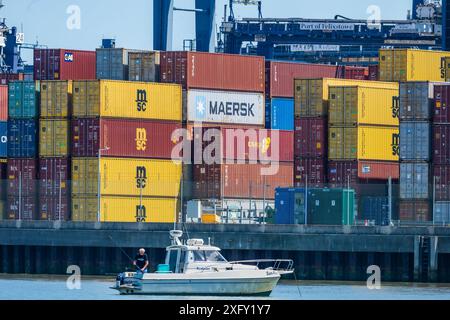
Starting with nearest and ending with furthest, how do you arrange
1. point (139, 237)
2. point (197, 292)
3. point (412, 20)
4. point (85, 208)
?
point (197, 292), point (139, 237), point (85, 208), point (412, 20)

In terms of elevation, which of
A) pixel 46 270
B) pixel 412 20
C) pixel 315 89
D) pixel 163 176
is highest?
pixel 412 20

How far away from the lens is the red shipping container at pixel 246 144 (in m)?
67.3

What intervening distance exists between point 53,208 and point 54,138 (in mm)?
3715

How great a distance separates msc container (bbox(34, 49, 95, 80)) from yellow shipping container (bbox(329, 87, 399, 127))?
1525 cm

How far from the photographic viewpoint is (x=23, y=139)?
68.2m

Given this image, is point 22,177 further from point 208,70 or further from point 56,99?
point 208,70

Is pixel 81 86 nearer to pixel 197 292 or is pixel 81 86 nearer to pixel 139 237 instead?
pixel 139 237

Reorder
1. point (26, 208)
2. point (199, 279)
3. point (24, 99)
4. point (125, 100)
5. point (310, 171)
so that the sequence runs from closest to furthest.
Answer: point (199, 279) < point (26, 208) < point (125, 100) < point (310, 171) < point (24, 99)

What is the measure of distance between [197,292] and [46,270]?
84.6 feet

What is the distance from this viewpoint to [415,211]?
62.7 meters

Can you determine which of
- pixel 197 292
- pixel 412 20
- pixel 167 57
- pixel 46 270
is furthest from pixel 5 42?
pixel 197 292

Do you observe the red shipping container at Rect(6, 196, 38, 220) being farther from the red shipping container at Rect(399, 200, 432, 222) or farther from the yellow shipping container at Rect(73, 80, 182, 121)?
the red shipping container at Rect(399, 200, 432, 222)

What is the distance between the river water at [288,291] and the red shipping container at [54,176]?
31.5ft

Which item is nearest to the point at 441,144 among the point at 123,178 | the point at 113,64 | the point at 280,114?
the point at 280,114
